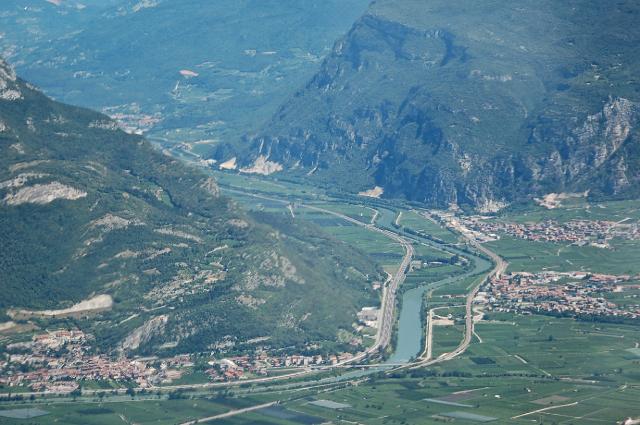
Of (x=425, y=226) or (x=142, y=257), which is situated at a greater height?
(x=142, y=257)

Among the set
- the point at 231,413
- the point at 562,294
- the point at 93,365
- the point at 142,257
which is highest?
the point at 142,257

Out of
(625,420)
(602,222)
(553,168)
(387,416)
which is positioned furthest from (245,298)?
(553,168)

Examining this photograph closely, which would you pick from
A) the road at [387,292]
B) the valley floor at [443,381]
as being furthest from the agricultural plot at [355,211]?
the valley floor at [443,381]

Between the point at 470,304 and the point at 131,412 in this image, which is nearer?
the point at 131,412

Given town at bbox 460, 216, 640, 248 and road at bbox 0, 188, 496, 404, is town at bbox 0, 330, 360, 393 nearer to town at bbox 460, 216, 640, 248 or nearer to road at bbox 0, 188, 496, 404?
road at bbox 0, 188, 496, 404

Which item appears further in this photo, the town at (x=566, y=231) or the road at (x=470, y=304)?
the town at (x=566, y=231)

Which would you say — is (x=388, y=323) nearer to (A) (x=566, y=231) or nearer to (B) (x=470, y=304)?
(B) (x=470, y=304)

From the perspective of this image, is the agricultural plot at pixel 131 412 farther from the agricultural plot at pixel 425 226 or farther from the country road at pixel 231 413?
the agricultural plot at pixel 425 226

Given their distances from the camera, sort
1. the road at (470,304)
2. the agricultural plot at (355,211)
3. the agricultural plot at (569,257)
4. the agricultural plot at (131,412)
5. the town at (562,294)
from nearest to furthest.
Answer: the agricultural plot at (131,412)
the road at (470,304)
the town at (562,294)
the agricultural plot at (569,257)
the agricultural plot at (355,211)

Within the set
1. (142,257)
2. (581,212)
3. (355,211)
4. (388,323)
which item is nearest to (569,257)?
(581,212)
